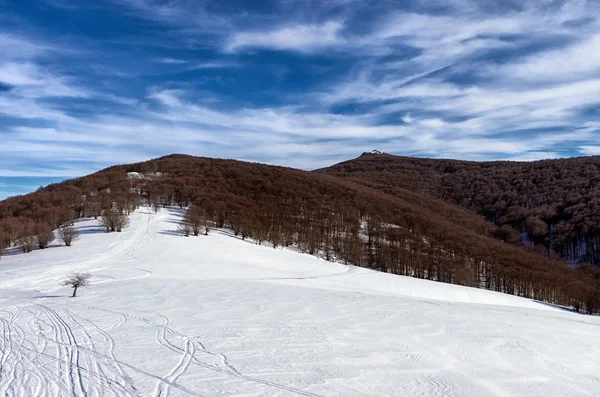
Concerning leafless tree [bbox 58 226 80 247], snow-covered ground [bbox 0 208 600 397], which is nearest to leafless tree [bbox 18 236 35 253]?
leafless tree [bbox 58 226 80 247]

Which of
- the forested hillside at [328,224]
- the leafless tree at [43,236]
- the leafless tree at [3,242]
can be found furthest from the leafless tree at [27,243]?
the forested hillside at [328,224]

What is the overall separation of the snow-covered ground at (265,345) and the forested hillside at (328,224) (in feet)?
148

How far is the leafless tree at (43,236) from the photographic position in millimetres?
56022

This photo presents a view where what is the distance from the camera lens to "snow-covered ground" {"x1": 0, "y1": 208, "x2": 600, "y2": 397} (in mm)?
11625

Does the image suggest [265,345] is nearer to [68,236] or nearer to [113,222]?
[68,236]

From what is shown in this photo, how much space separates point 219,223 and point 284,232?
15.1m

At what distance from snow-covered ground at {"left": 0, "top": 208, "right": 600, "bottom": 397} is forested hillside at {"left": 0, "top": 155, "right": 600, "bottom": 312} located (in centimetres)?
4508

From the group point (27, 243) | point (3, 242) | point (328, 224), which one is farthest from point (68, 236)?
point (328, 224)

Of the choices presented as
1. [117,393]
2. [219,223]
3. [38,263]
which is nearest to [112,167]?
[219,223]

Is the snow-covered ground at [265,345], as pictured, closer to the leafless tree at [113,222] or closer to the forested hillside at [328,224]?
the leafless tree at [113,222]

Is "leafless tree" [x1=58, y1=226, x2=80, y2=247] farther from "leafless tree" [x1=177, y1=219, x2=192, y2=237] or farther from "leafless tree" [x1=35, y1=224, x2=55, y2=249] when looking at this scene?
"leafless tree" [x1=177, y1=219, x2=192, y2=237]

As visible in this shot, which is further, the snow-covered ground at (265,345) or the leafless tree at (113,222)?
the leafless tree at (113,222)

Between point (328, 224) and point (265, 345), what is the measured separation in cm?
9022

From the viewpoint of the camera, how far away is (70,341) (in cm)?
1598
